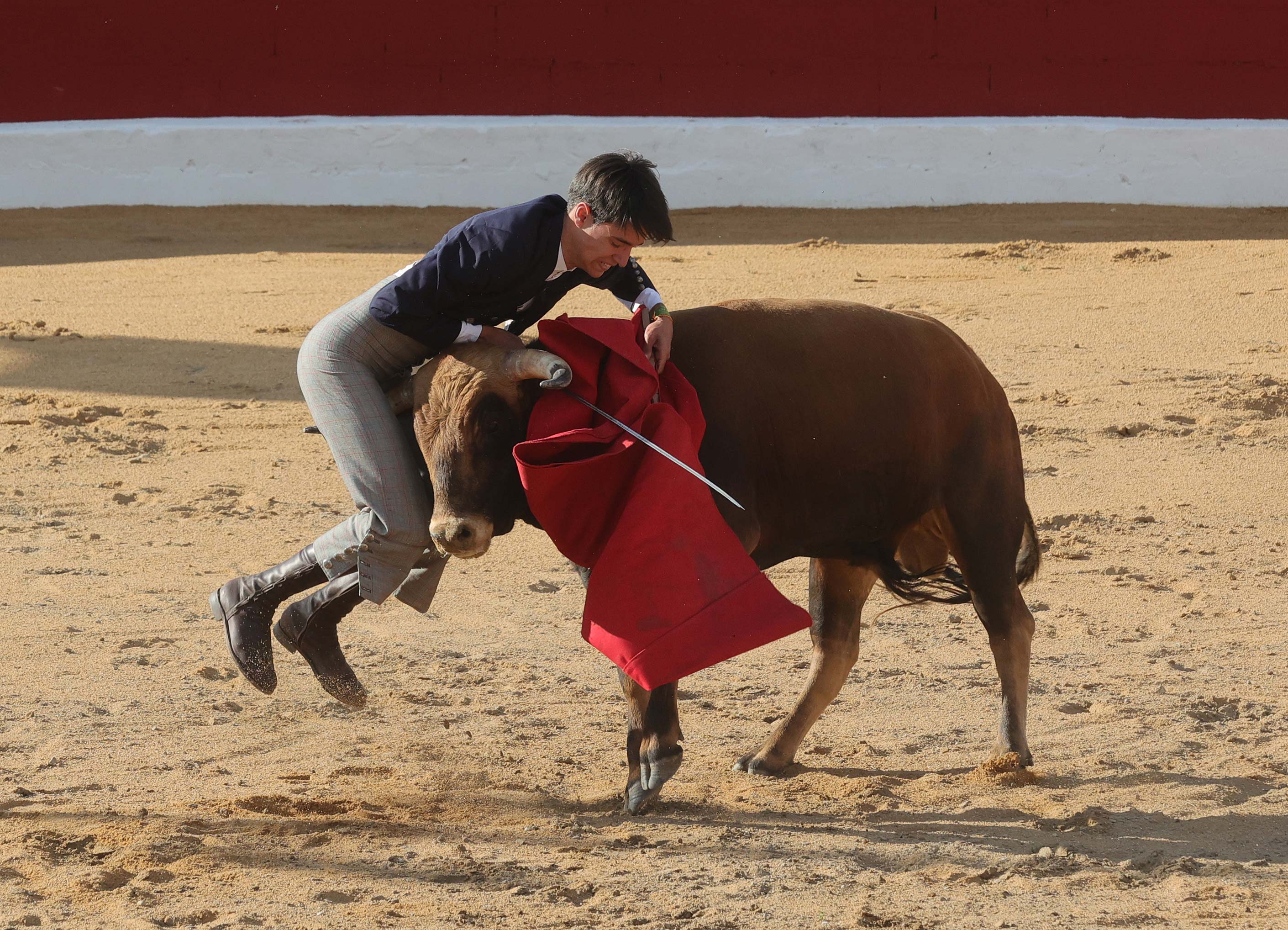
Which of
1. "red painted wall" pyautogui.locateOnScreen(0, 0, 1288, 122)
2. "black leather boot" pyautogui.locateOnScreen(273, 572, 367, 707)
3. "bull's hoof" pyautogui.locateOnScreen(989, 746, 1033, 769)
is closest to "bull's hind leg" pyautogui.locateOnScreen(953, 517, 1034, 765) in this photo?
"bull's hoof" pyautogui.locateOnScreen(989, 746, 1033, 769)

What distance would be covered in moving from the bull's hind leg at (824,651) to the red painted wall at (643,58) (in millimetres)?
8314

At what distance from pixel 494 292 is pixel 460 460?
0.33m

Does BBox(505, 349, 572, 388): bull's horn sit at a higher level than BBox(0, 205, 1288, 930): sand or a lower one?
higher

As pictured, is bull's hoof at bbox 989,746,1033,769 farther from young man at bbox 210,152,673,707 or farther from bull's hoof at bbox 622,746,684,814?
young man at bbox 210,152,673,707

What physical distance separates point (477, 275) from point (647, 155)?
8.75m

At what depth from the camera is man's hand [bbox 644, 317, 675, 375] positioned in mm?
3047

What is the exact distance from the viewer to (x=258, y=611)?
10.9 ft

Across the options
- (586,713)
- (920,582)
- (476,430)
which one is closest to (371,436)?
(476,430)

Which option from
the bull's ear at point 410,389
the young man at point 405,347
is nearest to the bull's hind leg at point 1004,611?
the young man at point 405,347

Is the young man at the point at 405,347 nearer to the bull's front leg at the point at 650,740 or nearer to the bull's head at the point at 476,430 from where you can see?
the bull's head at the point at 476,430

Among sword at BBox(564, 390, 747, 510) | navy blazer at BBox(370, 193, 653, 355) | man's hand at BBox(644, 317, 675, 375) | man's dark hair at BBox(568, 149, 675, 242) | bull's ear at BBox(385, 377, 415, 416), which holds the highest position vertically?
man's dark hair at BBox(568, 149, 675, 242)

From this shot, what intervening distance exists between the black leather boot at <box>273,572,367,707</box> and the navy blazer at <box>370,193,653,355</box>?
0.56 m

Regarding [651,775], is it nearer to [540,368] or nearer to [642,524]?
[642,524]

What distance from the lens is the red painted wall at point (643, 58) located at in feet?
36.9
